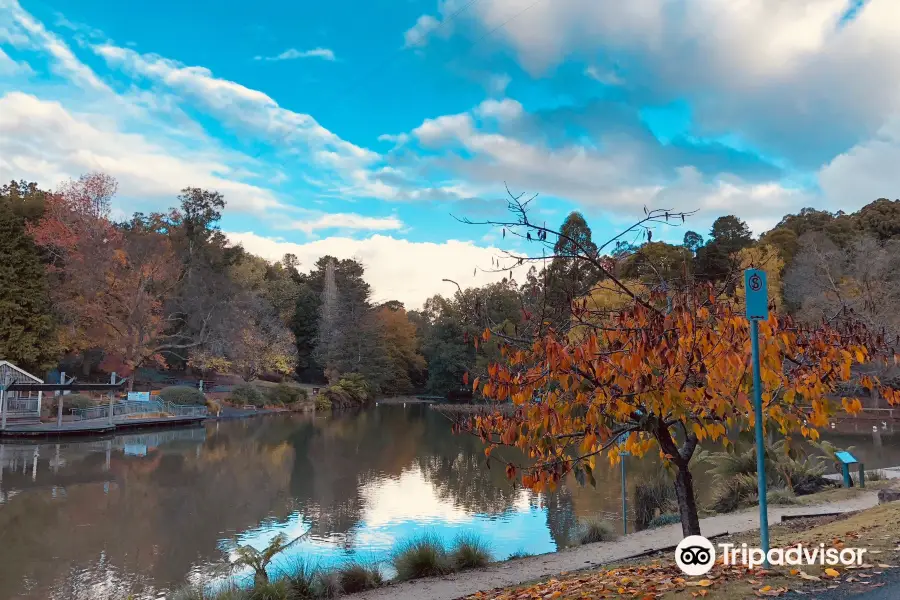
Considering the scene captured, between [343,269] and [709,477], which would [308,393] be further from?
[709,477]

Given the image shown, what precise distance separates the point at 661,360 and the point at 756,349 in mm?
576

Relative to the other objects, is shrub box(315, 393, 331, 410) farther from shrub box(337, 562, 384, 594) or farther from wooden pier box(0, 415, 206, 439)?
shrub box(337, 562, 384, 594)

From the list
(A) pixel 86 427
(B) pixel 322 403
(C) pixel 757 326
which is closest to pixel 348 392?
(B) pixel 322 403

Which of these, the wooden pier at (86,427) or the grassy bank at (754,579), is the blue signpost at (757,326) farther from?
the wooden pier at (86,427)

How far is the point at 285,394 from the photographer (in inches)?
1679

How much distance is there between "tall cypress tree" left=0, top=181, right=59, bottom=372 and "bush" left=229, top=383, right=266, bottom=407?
1006 centimetres

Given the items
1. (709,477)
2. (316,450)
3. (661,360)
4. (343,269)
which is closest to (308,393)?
(343,269)

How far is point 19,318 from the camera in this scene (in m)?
32.5

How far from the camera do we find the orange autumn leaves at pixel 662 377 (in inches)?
163

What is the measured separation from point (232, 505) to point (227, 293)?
31944 millimetres

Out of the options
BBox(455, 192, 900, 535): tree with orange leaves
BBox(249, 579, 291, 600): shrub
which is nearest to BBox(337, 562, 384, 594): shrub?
BBox(249, 579, 291, 600): shrub

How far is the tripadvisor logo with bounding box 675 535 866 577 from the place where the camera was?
174 inches

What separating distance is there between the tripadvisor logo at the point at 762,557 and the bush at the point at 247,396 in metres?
37.9

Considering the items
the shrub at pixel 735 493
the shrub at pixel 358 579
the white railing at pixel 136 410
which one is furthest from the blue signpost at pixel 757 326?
the white railing at pixel 136 410
